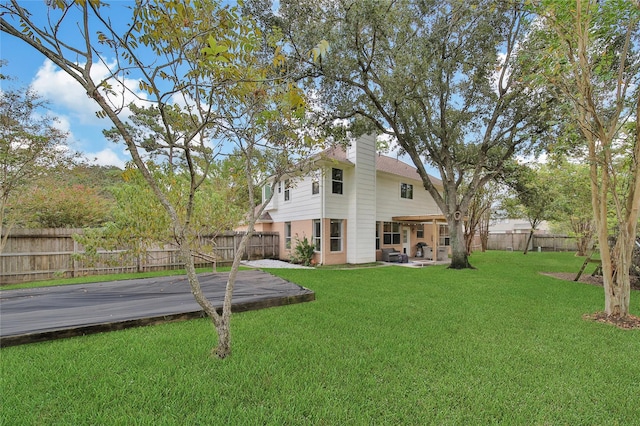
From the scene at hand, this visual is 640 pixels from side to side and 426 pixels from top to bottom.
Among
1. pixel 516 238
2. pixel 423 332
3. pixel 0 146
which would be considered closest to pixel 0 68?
pixel 0 146

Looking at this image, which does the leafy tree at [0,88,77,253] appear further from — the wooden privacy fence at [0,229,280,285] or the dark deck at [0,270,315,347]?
the dark deck at [0,270,315,347]

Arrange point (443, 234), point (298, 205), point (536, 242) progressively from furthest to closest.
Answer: point (536, 242)
point (443, 234)
point (298, 205)

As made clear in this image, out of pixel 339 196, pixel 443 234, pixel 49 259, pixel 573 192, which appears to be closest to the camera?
pixel 49 259

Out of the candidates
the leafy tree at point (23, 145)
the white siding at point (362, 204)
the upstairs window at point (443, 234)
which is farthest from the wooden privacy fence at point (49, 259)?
the upstairs window at point (443, 234)

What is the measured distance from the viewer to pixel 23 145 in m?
8.37

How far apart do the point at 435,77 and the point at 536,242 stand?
2047 centimetres

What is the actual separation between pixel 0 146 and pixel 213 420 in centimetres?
1053

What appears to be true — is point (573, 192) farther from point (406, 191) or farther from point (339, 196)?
point (339, 196)

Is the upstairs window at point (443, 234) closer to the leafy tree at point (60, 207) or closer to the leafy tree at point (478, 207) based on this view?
the leafy tree at point (478, 207)

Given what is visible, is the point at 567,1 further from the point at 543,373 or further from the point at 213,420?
the point at 213,420

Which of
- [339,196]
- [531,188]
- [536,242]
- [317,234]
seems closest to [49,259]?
[317,234]

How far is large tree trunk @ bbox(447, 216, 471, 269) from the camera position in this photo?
11461 mm

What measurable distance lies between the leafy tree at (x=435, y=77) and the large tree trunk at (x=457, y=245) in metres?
0.04

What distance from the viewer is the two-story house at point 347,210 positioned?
41.7 feet
